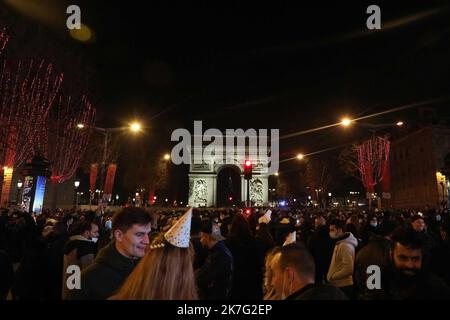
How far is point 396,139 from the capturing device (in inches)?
2717

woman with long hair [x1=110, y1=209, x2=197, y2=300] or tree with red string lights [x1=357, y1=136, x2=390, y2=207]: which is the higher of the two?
→ tree with red string lights [x1=357, y1=136, x2=390, y2=207]

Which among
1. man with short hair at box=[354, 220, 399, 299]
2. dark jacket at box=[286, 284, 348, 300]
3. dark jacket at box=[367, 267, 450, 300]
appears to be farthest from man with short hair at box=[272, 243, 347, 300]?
man with short hair at box=[354, 220, 399, 299]

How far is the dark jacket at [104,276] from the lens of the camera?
2932mm

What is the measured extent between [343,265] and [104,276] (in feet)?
12.9

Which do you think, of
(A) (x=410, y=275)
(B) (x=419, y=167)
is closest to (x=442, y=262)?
(A) (x=410, y=275)

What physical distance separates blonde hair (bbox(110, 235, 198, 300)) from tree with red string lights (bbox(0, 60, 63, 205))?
2157 cm

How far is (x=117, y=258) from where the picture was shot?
3.12 m

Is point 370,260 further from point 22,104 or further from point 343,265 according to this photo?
point 22,104

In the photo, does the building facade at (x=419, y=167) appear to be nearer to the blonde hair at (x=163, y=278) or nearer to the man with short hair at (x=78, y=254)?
the man with short hair at (x=78, y=254)

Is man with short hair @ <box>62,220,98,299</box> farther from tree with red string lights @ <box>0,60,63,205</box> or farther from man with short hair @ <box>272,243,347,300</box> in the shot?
tree with red string lights @ <box>0,60,63,205</box>

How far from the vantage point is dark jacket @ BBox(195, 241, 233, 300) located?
14.5 ft

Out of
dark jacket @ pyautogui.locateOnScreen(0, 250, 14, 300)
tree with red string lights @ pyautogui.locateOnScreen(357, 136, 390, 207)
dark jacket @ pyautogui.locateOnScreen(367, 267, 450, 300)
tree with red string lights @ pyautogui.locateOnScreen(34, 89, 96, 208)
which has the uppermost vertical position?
tree with red string lights @ pyautogui.locateOnScreen(34, 89, 96, 208)
